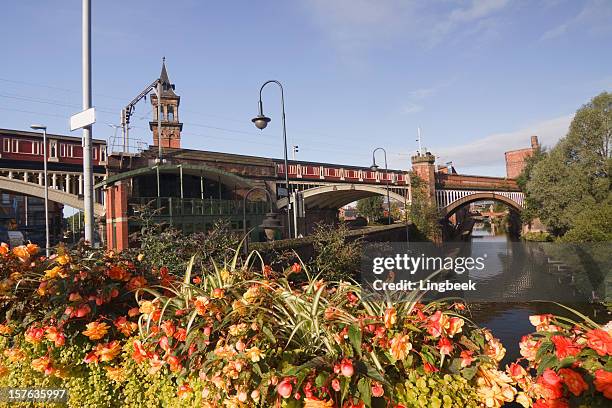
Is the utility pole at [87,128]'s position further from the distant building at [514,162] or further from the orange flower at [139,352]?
the distant building at [514,162]

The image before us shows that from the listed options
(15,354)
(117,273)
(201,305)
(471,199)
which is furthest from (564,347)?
(471,199)

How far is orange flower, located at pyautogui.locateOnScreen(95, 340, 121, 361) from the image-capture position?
96.3 inches

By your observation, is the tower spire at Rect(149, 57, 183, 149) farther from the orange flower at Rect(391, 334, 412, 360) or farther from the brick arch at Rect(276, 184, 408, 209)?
the orange flower at Rect(391, 334, 412, 360)

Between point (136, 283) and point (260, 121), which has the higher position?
point (260, 121)

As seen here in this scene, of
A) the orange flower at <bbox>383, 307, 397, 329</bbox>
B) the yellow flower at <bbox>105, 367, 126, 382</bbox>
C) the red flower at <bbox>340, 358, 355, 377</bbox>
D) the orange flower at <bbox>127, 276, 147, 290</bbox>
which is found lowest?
the yellow flower at <bbox>105, 367, 126, 382</bbox>

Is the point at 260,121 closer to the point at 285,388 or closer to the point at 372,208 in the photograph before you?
the point at 285,388

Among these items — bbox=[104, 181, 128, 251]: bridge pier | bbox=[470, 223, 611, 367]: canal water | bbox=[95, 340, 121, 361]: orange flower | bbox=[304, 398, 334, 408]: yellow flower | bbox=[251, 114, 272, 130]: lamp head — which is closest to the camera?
bbox=[304, 398, 334, 408]: yellow flower

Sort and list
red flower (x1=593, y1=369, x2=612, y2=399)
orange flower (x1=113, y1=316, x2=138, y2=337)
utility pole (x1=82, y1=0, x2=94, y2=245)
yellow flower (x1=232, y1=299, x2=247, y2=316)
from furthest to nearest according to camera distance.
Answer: utility pole (x1=82, y1=0, x2=94, y2=245) → orange flower (x1=113, y1=316, x2=138, y2=337) → yellow flower (x1=232, y1=299, x2=247, y2=316) → red flower (x1=593, y1=369, x2=612, y2=399)

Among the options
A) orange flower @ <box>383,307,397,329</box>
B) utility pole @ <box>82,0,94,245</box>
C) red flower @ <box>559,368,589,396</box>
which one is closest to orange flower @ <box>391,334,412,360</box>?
orange flower @ <box>383,307,397,329</box>

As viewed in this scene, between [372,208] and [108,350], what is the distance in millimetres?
49400

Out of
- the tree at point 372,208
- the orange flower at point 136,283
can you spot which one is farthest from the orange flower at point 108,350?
the tree at point 372,208

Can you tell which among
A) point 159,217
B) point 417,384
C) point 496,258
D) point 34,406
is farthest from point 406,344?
point 496,258

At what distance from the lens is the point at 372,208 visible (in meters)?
50.9

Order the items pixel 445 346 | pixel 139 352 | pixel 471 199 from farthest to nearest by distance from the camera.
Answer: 1. pixel 471 199
2. pixel 139 352
3. pixel 445 346
